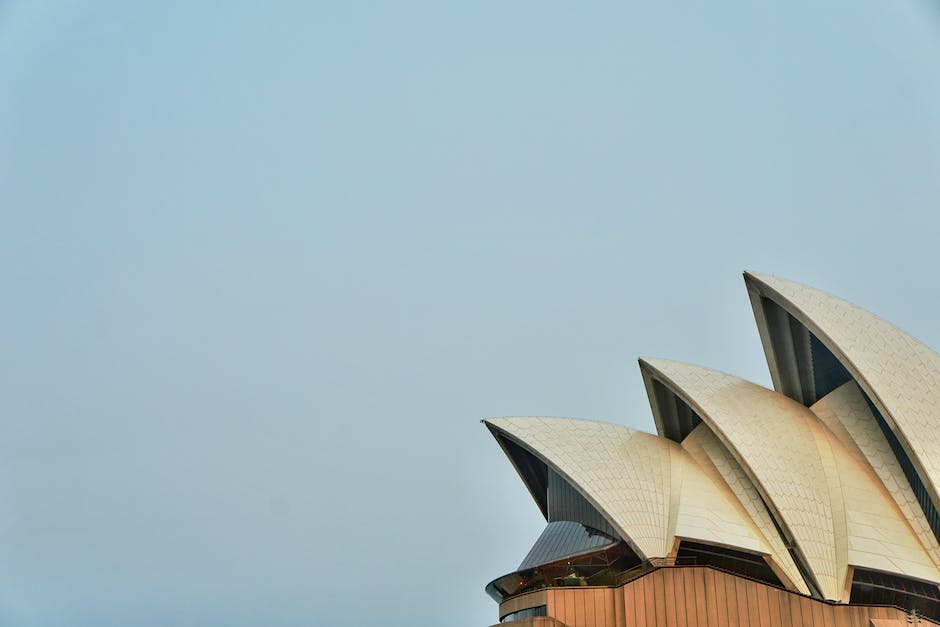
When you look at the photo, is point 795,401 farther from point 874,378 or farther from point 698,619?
point 698,619

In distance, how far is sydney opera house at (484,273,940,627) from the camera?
30.3 m

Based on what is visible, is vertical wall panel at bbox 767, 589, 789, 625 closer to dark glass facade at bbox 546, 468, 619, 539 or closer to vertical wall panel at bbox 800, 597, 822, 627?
vertical wall panel at bbox 800, 597, 822, 627

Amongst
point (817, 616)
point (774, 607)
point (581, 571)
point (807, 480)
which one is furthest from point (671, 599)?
point (807, 480)

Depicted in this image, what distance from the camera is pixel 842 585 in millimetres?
30250

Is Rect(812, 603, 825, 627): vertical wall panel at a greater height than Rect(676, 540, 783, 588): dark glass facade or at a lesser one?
lesser

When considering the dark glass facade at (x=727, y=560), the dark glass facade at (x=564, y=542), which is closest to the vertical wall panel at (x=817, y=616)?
the dark glass facade at (x=727, y=560)

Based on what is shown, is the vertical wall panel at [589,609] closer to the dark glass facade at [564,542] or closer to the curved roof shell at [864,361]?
the dark glass facade at [564,542]

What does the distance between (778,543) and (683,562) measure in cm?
313

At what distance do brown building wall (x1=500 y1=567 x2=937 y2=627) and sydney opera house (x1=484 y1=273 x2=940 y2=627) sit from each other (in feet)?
0.13

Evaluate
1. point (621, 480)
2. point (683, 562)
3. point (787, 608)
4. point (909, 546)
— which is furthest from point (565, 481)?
point (909, 546)

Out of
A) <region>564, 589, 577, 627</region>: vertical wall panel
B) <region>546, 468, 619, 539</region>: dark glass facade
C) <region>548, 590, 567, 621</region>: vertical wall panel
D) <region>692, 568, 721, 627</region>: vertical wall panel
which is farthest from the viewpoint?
<region>546, 468, 619, 539</region>: dark glass facade

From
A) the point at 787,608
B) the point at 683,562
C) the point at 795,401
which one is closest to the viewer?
the point at 787,608

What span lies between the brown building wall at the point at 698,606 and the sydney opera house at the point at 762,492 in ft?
0.13

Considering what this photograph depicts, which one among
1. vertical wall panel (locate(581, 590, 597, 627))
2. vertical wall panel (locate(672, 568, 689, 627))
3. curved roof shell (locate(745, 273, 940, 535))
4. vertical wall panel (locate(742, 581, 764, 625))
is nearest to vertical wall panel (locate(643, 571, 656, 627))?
vertical wall panel (locate(672, 568, 689, 627))
